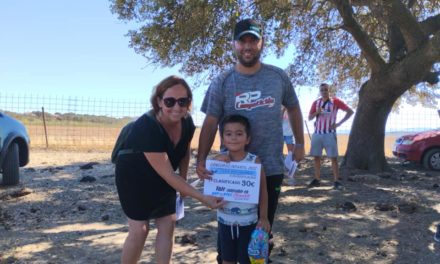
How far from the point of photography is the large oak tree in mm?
8828

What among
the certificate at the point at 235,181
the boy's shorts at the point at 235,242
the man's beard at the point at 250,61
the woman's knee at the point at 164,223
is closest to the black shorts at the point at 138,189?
the woman's knee at the point at 164,223

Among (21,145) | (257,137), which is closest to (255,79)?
(257,137)

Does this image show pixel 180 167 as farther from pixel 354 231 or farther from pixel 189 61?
pixel 189 61

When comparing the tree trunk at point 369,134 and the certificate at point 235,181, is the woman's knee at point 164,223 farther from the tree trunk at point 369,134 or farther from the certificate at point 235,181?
the tree trunk at point 369,134

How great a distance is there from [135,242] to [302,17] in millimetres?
8448

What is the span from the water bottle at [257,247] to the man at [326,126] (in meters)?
5.59

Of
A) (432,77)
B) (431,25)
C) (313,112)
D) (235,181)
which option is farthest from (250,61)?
(432,77)

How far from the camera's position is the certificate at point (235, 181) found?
3277mm

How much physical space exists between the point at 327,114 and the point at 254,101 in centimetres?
568

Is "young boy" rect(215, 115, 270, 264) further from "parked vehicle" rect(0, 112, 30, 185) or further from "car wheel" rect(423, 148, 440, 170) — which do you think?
"car wheel" rect(423, 148, 440, 170)

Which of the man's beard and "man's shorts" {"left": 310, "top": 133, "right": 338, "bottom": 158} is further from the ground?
the man's beard

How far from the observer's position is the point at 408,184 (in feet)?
31.6

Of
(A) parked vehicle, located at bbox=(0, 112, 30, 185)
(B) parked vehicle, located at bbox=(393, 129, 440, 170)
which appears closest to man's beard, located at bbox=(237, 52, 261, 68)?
(A) parked vehicle, located at bbox=(0, 112, 30, 185)

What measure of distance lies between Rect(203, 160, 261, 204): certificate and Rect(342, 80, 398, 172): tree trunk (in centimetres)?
849
